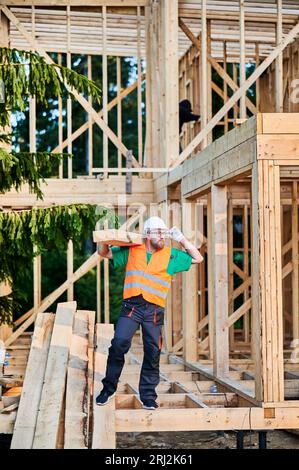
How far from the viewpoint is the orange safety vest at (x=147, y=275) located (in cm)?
794

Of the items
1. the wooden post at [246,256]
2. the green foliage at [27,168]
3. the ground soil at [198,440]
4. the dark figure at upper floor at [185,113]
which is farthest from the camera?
the wooden post at [246,256]

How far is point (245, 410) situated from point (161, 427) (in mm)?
804

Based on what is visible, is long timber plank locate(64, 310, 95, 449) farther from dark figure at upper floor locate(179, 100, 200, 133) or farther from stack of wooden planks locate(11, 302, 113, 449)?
dark figure at upper floor locate(179, 100, 200, 133)

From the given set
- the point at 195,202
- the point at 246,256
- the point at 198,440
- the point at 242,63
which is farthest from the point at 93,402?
the point at 246,256

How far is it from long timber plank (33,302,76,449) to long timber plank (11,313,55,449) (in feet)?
0.26

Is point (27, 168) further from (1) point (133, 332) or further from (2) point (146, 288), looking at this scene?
(1) point (133, 332)

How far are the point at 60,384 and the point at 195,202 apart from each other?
14.1ft

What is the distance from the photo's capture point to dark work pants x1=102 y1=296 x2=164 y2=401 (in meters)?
7.85

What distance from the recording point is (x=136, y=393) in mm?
8945

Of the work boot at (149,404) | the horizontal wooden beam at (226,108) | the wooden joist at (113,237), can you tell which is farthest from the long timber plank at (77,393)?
the horizontal wooden beam at (226,108)

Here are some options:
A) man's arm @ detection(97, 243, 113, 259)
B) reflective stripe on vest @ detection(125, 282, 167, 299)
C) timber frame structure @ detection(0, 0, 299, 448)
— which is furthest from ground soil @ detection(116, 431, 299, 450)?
man's arm @ detection(97, 243, 113, 259)

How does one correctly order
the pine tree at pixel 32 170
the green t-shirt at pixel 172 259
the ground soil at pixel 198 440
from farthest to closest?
the ground soil at pixel 198 440, the pine tree at pixel 32 170, the green t-shirt at pixel 172 259

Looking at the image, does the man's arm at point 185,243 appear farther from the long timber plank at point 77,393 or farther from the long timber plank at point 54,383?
the long timber plank at point 54,383

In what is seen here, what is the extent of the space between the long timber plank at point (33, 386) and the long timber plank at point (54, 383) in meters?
0.08
